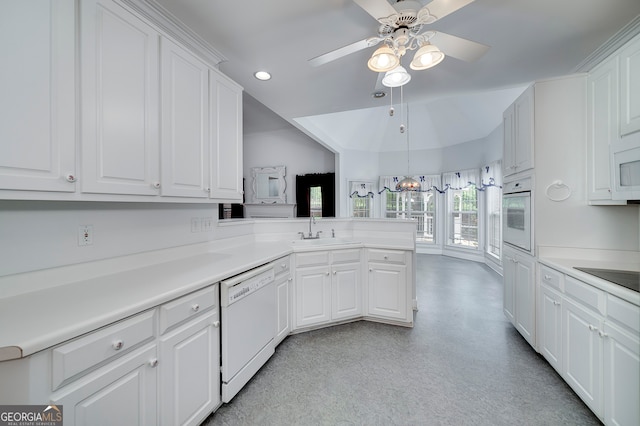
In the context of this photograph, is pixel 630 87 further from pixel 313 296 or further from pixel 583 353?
pixel 313 296

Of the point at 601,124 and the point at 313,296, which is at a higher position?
the point at 601,124

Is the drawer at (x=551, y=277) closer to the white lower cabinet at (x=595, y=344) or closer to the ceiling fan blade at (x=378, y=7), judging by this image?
the white lower cabinet at (x=595, y=344)

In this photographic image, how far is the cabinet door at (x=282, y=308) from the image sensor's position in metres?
2.33

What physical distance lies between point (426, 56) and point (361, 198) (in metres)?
5.72

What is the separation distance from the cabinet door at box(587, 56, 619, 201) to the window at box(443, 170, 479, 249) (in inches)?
173

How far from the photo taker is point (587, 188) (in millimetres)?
2076

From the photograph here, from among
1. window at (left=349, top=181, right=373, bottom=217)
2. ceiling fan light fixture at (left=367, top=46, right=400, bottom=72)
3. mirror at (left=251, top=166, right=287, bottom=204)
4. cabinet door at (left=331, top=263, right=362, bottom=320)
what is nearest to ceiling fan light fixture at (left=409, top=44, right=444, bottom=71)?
ceiling fan light fixture at (left=367, top=46, right=400, bottom=72)

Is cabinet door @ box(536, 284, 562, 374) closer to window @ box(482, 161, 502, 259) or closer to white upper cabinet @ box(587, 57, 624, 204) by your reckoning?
white upper cabinet @ box(587, 57, 624, 204)

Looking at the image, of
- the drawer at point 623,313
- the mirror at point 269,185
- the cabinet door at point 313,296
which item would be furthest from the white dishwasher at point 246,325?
the mirror at point 269,185

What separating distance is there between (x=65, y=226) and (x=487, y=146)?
714 centimetres

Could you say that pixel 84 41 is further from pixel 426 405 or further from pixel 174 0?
pixel 426 405

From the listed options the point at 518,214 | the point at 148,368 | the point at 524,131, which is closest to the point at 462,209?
the point at 518,214

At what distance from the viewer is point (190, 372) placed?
1.39 meters

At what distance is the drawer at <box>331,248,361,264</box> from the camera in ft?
8.98
